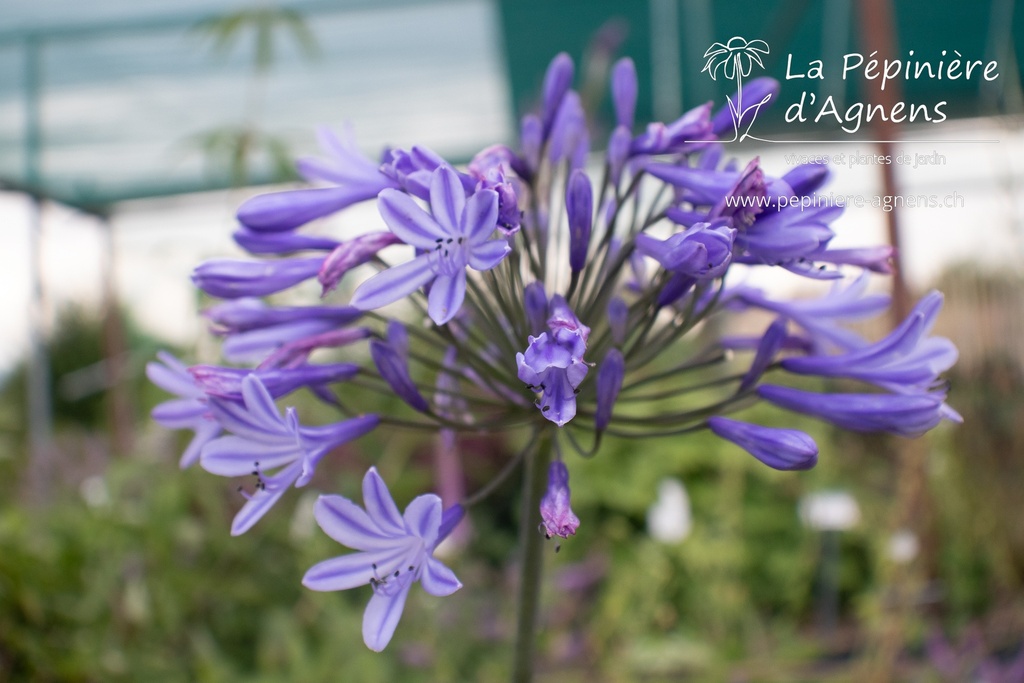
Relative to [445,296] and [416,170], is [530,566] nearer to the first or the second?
[445,296]

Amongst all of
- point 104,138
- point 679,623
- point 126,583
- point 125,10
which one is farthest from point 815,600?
point 104,138

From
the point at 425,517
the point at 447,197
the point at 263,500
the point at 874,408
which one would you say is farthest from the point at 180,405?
the point at 874,408

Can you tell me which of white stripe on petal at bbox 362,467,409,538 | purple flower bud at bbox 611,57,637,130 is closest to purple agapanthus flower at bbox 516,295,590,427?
white stripe on petal at bbox 362,467,409,538

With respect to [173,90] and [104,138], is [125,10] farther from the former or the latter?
[104,138]

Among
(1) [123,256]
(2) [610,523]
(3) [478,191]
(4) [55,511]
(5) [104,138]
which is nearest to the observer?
(3) [478,191]

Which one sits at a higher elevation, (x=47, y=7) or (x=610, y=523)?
(x=47, y=7)

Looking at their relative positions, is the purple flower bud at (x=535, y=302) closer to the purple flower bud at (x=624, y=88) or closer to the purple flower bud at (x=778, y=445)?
the purple flower bud at (x=778, y=445)
